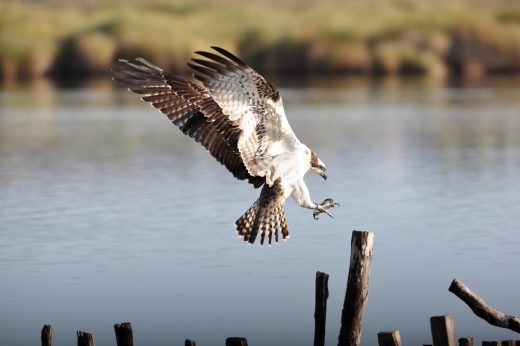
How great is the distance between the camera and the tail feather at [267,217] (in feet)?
28.3

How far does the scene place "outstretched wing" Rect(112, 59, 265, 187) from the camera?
29.2 ft

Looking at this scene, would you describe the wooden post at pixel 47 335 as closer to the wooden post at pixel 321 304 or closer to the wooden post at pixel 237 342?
the wooden post at pixel 237 342

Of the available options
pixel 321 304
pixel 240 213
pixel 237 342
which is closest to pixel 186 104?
pixel 321 304

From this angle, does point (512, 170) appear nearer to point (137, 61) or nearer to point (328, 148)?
point (328, 148)

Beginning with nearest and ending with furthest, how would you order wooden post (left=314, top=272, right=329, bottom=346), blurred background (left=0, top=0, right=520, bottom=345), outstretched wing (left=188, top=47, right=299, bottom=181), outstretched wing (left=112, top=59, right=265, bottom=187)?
1. wooden post (left=314, top=272, right=329, bottom=346)
2. outstretched wing (left=188, top=47, right=299, bottom=181)
3. blurred background (left=0, top=0, right=520, bottom=345)
4. outstretched wing (left=112, top=59, right=265, bottom=187)

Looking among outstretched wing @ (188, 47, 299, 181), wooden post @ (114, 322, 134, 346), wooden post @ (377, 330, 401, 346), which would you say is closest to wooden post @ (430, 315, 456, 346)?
wooden post @ (377, 330, 401, 346)

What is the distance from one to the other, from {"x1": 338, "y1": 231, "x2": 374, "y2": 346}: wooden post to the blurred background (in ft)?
2.75

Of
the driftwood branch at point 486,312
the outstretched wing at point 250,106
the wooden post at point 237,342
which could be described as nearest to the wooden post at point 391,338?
the driftwood branch at point 486,312

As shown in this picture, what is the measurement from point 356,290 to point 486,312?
73 centimetres

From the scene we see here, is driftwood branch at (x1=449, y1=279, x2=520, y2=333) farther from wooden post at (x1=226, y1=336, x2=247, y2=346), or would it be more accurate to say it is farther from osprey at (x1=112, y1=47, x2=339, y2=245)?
osprey at (x1=112, y1=47, x2=339, y2=245)

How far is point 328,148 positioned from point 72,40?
726 inches

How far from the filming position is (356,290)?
284 inches

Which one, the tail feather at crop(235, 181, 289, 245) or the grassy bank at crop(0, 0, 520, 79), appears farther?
A: the grassy bank at crop(0, 0, 520, 79)

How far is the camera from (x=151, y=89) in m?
9.25
